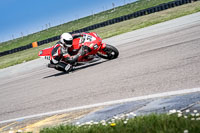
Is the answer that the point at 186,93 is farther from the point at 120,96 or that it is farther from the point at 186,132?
the point at 186,132

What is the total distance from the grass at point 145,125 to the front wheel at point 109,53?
7341mm

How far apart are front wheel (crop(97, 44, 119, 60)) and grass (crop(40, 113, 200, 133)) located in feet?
24.1

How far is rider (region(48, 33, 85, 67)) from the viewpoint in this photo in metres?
12.1

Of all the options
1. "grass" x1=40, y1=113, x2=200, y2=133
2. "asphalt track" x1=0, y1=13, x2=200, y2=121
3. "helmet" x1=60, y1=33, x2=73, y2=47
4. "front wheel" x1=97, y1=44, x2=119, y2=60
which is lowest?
"grass" x1=40, y1=113, x2=200, y2=133

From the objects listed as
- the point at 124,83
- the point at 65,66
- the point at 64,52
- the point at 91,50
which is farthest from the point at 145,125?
the point at 65,66

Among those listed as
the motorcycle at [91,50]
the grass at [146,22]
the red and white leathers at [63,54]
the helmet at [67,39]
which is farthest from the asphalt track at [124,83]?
the grass at [146,22]

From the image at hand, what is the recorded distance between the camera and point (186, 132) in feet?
11.8

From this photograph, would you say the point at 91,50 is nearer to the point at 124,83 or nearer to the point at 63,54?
the point at 63,54

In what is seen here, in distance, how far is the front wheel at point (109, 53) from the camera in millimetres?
12414

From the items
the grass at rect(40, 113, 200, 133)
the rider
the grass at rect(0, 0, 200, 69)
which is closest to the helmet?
the rider

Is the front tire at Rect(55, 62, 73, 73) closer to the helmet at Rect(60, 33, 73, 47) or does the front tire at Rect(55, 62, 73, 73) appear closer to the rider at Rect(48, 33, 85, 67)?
the rider at Rect(48, 33, 85, 67)

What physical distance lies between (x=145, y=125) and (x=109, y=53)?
27.1 ft

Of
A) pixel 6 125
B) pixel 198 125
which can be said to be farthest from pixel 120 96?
pixel 198 125

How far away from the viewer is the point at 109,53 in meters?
12.5
